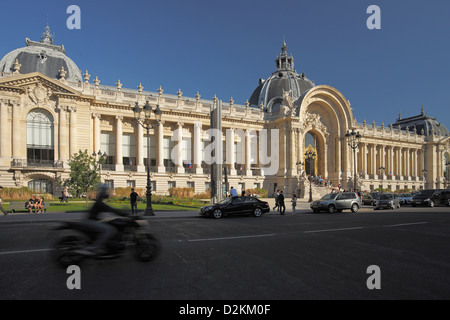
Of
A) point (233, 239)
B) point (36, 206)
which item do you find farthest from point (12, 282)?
point (36, 206)

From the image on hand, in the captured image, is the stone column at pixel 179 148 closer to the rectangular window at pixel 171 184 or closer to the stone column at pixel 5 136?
the rectangular window at pixel 171 184

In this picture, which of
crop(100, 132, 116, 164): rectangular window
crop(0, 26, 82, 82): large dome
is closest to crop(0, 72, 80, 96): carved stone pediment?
crop(0, 26, 82, 82): large dome

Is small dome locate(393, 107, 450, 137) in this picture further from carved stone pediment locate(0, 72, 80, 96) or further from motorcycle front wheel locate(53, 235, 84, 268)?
motorcycle front wheel locate(53, 235, 84, 268)

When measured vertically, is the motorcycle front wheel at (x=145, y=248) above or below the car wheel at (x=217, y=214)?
above

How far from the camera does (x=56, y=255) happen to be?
6.71 m

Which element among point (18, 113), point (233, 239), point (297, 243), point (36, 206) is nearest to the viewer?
point (297, 243)

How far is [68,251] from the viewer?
22.1ft

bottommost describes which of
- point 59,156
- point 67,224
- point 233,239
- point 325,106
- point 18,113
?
point 233,239

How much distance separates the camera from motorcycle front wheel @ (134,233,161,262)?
23.6ft

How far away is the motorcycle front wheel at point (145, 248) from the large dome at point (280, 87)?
1899 inches

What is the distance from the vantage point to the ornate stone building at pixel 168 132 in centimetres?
3497

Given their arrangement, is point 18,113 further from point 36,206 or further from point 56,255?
point 56,255

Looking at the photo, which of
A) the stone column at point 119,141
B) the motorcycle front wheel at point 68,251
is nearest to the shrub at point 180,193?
the stone column at point 119,141
